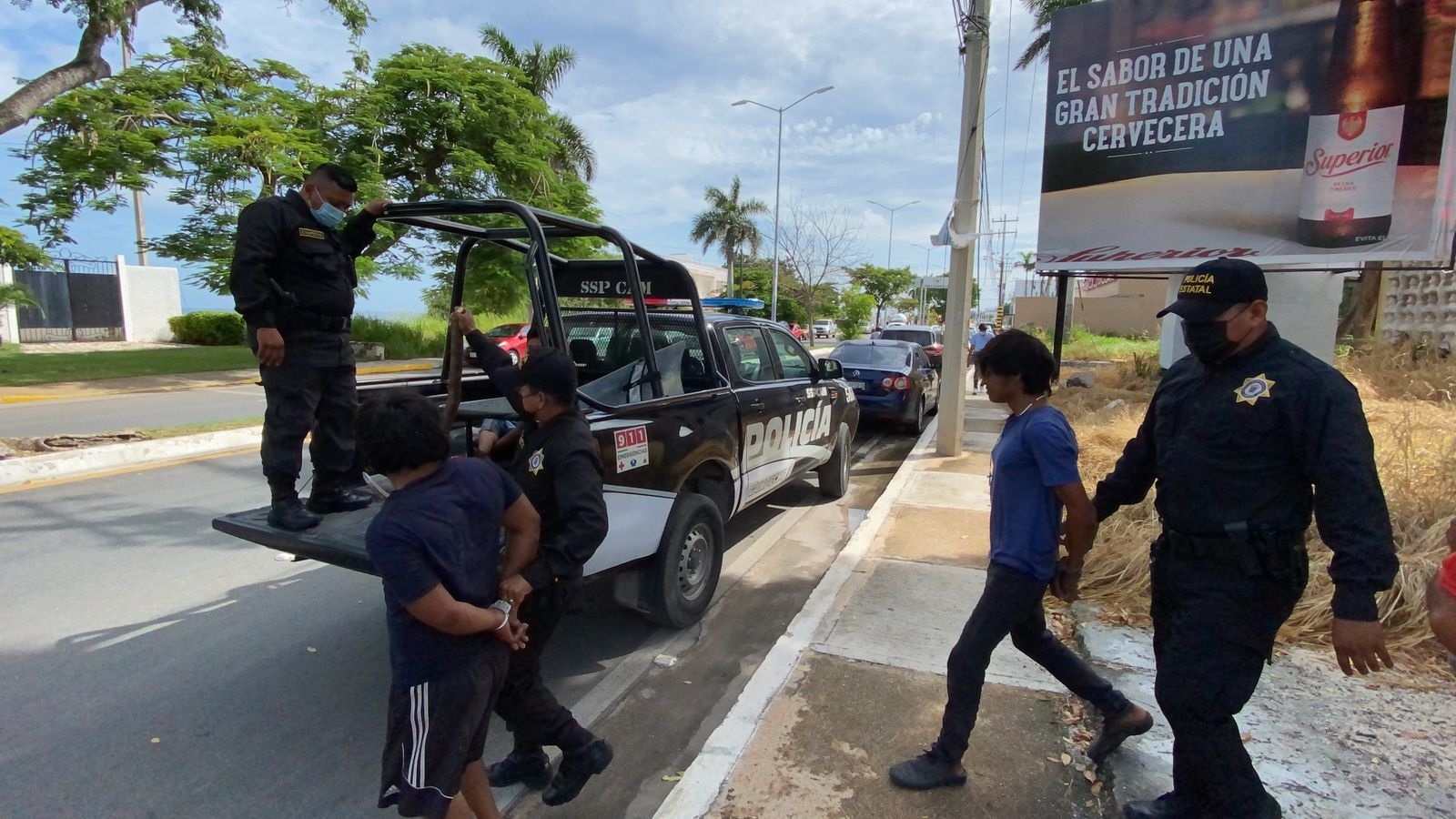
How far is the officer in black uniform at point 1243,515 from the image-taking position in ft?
5.99

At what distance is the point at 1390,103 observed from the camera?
7758 mm

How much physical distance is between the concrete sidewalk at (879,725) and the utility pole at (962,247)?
404 cm

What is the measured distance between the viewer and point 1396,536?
4.02 m

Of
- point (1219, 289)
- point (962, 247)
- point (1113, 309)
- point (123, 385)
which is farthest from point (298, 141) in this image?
point (1113, 309)

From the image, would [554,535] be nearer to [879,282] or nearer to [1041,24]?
[1041,24]

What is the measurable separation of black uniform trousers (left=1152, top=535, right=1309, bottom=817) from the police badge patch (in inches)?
14.9

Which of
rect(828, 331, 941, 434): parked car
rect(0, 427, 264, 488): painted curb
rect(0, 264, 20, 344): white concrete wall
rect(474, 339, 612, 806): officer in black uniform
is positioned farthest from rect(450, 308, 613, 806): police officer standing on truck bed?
rect(0, 264, 20, 344): white concrete wall

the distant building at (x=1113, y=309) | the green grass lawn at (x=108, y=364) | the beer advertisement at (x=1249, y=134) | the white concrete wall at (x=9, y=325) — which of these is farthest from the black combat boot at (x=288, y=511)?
the distant building at (x=1113, y=309)

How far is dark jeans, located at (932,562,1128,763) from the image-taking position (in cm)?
247

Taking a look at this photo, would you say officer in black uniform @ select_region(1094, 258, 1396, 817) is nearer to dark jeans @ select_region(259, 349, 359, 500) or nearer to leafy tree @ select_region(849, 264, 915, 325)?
dark jeans @ select_region(259, 349, 359, 500)

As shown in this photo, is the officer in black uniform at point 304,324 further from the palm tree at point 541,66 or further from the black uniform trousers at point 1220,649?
the palm tree at point 541,66

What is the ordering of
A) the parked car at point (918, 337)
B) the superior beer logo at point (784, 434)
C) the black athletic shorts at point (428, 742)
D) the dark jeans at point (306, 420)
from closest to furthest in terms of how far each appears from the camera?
the black athletic shorts at point (428, 742), the dark jeans at point (306, 420), the superior beer logo at point (784, 434), the parked car at point (918, 337)

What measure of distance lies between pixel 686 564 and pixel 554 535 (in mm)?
1700

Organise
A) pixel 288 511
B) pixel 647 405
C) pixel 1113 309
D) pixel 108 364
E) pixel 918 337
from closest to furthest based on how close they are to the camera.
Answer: pixel 288 511, pixel 647 405, pixel 108 364, pixel 918 337, pixel 1113 309
